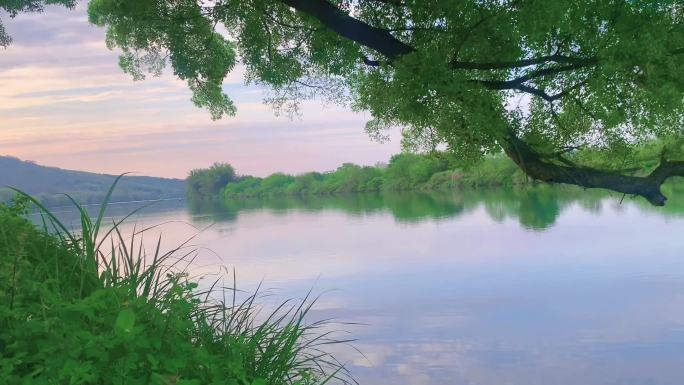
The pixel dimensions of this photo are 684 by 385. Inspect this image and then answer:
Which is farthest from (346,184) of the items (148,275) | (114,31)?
(148,275)

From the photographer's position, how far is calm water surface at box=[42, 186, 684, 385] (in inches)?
374

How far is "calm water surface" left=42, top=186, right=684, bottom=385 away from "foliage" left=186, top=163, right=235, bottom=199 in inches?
1526

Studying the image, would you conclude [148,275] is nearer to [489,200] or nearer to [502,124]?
[502,124]

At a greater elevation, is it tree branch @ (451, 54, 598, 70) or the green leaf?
tree branch @ (451, 54, 598, 70)

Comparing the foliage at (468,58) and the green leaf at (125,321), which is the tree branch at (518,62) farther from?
the green leaf at (125,321)

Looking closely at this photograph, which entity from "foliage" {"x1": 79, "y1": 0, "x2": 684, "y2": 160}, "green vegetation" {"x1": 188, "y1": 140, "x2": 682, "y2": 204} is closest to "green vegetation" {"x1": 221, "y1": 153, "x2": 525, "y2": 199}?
"green vegetation" {"x1": 188, "y1": 140, "x2": 682, "y2": 204}

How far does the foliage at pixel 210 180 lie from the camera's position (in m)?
66.2

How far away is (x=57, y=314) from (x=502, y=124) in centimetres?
504

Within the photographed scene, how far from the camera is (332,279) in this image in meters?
16.3

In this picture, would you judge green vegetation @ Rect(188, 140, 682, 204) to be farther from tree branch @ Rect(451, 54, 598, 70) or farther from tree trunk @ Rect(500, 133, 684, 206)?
tree branch @ Rect(451, 54, 598, 70)

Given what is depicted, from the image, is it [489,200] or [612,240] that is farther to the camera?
[489,200]

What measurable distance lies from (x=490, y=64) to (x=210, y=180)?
2403 inches

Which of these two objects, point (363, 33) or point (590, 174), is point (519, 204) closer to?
point (590, 174)

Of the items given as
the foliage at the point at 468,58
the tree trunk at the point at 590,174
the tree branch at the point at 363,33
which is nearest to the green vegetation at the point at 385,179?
the foliage at the point at 468,58
